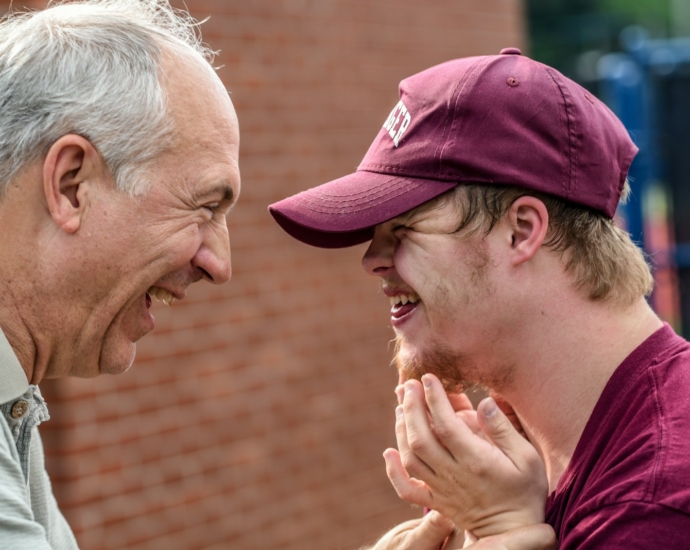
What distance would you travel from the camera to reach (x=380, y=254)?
97.5 inches

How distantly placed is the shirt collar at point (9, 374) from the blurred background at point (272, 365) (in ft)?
6.78

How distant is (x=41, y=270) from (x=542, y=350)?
1.17 metres

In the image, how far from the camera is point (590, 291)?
2.30 metres

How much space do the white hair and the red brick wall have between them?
222 centimetres

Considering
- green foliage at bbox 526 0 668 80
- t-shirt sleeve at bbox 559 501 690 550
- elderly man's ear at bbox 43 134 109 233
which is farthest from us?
green foliage at bbox 526 0 668 80

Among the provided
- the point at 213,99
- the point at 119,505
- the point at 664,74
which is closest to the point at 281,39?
the point at 119,505

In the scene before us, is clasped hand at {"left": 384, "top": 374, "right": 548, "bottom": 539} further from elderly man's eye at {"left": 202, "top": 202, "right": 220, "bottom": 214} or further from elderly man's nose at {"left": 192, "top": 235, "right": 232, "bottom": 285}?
elderly man's eye at {"left": 202, "top": 202, "right": 220, "bottom": 214}

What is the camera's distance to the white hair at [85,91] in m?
2.09

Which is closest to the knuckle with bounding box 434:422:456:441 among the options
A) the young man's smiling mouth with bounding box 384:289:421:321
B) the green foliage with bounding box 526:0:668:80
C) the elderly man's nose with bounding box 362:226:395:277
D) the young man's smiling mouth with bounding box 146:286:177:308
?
the young man's smiling mouth with bounding box 384:289:421:321

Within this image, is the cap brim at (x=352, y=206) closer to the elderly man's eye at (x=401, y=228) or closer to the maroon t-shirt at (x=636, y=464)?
the elderly man's eye at (x=401, y=228)

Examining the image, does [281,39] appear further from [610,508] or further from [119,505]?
[610,508]

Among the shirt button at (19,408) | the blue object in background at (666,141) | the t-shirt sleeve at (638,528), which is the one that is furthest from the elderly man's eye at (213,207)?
the blue object in background at (666,141)

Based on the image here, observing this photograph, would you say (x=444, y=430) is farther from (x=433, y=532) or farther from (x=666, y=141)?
(x=666, y=141)

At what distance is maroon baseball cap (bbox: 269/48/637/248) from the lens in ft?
7.41
